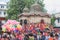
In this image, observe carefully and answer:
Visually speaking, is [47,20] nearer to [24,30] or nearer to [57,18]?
[24,30]

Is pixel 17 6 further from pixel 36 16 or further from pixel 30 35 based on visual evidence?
pixel 30 35

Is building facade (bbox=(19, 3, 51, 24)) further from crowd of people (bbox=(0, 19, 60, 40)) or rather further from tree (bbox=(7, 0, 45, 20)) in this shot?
tree (bbox=(7, 0, 45, 20))

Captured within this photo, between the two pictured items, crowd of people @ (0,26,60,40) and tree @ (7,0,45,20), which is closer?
crowd of people @ (0,26,60,40)

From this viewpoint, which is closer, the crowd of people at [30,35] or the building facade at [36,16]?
the crowd of people at [30,35]

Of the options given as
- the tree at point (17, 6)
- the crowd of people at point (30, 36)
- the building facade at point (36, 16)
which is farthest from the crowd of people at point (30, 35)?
the tree at point (17, 6)

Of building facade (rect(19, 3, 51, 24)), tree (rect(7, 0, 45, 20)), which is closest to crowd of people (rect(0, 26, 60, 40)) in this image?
building facade (rect(19, 3, 51, 24))

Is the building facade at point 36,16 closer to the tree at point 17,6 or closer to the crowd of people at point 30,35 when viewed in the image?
the crowd of people at point 30,35

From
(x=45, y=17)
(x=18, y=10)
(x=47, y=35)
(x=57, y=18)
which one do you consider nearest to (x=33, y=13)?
(x=45, y=17)

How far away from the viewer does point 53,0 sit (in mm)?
56531

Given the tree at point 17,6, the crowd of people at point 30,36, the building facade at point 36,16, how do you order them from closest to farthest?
the crowd of people at point 30,36
the building facade at point 36,16
the tree at point 17,6

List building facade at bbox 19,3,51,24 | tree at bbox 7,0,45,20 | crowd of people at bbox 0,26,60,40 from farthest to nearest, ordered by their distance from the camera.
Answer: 1. tree at bbox 7,0,45,20
2. building facade at bbox 19,3,51,24
3. crowd of people at bbox 0,26,60,40

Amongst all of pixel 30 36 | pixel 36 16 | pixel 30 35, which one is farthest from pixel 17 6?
pixel 30 36

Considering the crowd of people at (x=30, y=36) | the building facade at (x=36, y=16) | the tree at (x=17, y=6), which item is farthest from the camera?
the tree at (x=17, y=6)

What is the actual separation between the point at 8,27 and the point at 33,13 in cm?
648
